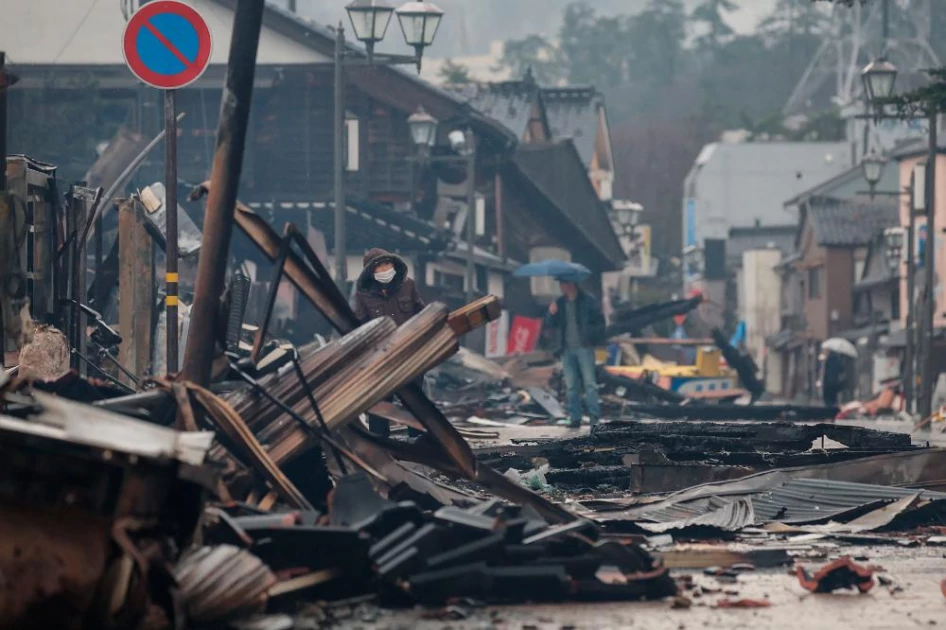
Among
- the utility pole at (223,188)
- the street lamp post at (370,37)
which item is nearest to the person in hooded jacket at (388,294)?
the utility pole at (223,188)

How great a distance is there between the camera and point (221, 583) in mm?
6285

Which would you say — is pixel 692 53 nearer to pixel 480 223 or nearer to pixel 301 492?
pixel 480 223

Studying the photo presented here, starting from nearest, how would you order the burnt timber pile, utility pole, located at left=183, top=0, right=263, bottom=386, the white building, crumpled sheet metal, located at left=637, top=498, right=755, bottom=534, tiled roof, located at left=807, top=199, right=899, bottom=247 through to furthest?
the burnt timber pile → utility pole, located at left=183, top=0, right=263, bottom=386 → crumpled sheet metal, located at left=637, top=498, right=755, bottom=534 → tiled roof, located at left=807, top=199, right=899, bottom=247 → the white building

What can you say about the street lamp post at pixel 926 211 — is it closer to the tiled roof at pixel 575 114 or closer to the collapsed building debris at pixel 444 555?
the collapsed building debris at pixel 444 555

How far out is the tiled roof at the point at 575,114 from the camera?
68.9 meters

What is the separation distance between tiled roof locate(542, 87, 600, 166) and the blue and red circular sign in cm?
5701

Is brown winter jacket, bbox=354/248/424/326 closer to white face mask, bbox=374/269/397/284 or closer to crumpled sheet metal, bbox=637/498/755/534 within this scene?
white face mask, bbox=374/269/397/284

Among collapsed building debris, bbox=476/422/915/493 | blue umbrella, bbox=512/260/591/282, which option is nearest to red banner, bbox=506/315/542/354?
blue umbrella, bbox=512/260/591/282

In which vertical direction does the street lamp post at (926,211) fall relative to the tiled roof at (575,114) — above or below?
below

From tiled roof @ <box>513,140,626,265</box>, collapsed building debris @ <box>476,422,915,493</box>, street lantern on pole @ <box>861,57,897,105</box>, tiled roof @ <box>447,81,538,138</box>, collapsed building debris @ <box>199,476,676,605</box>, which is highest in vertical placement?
tiled roof @ <box>447,81,538,138</box>

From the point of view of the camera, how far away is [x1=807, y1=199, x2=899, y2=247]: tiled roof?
6875 cm

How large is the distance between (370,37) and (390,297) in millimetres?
8434

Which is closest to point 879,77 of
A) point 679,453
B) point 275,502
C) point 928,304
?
point 928,304

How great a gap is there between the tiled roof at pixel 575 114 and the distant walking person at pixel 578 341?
48.0 metres
